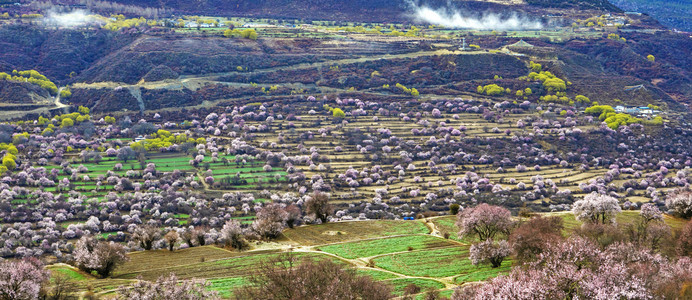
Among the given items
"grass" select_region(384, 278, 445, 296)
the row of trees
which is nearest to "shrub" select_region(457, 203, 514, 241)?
the row of trees

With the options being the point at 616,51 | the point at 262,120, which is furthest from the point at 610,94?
the point at 262,120

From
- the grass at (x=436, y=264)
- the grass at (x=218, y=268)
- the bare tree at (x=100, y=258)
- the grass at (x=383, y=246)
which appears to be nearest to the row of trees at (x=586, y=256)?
the grass at (x=436, y=264)

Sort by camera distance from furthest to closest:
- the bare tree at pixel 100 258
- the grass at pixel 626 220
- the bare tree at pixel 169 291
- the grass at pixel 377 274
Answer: the grass at pixel 626 220 < the bare tree at pixel 100 258 < the grass at pixel 377 274 < the bare tree at pixel 169 291

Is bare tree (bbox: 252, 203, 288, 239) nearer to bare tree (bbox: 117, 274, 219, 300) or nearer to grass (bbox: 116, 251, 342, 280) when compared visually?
grass (bbox: 116, 251, 342, 280)

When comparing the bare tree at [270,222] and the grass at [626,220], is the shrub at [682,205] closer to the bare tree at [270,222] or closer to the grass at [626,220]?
the grass at [626,220]

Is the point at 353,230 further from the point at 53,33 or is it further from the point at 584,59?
the point at 53,33

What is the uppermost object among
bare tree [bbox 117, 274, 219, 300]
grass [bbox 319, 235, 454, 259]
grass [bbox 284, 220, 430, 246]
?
bare tree [bbox 117, 274, 219, 300]

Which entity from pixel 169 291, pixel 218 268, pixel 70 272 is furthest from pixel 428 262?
pixel 70 272

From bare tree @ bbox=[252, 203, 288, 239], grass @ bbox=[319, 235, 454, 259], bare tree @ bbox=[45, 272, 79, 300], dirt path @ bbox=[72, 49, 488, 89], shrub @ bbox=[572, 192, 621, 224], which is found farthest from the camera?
dirt path @ bbox=[72, 49, 488, 89]
